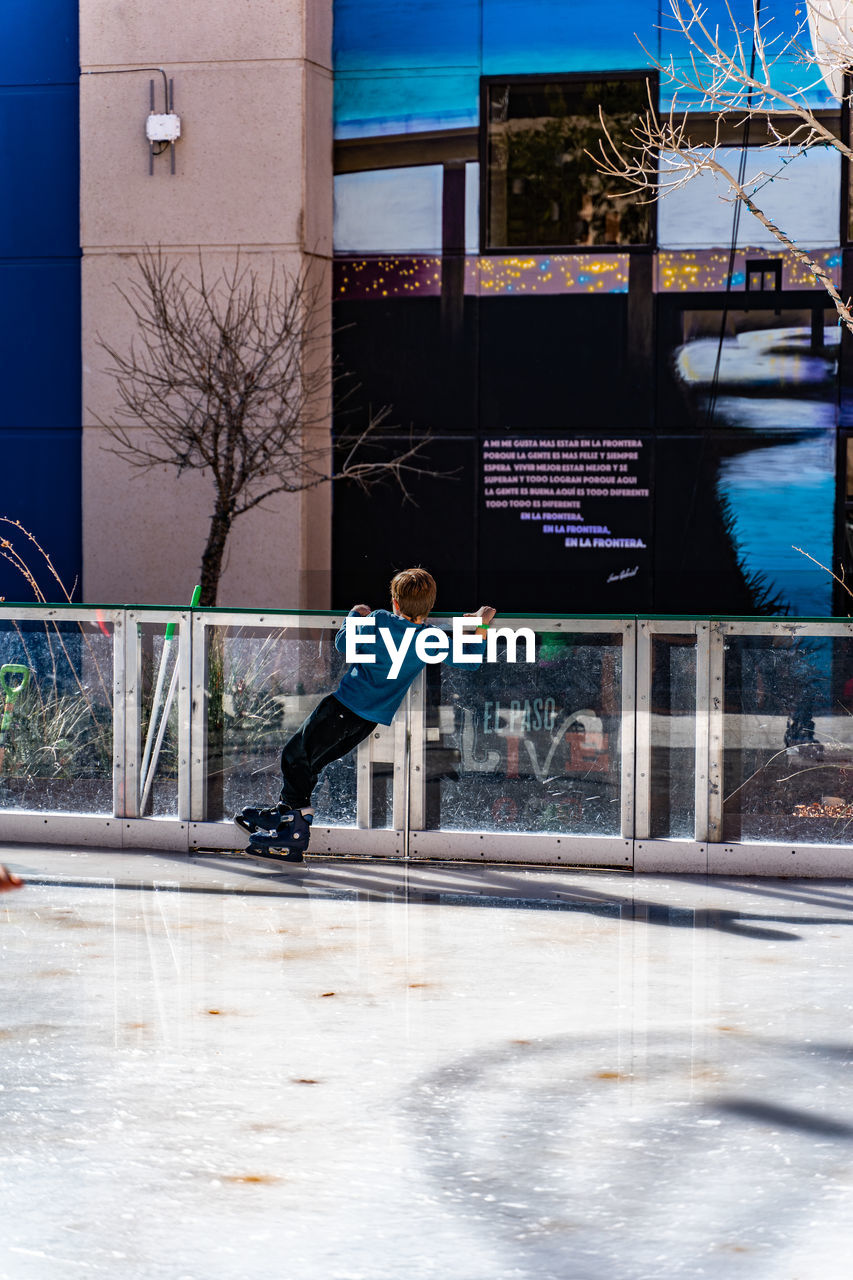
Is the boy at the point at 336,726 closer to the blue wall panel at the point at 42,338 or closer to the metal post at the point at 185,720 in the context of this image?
the metal post at the point at 185,720

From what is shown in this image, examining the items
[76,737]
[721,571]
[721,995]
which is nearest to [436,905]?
[721,995]

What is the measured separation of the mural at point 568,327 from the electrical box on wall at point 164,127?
169 centimetres

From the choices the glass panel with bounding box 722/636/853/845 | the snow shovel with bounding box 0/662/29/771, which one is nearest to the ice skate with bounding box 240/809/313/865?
the snow shovel with bounding box 0/662/29/771

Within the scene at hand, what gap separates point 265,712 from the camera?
9.36 m

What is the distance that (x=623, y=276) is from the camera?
1634cm

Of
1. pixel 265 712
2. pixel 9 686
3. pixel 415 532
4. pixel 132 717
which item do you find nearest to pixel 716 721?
pixel 265 712

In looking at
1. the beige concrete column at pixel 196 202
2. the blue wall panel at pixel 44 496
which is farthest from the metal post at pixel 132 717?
the blue wall panel at pixel 44 496

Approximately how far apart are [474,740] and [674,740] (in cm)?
110

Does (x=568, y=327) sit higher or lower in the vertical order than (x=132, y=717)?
higher

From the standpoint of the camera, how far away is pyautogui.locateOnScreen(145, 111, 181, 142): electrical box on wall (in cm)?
1634

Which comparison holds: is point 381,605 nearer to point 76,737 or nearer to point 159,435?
point 159,435

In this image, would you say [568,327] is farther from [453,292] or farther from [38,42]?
[38,42]

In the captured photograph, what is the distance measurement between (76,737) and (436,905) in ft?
8.96

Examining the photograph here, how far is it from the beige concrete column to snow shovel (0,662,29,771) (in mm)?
6559
